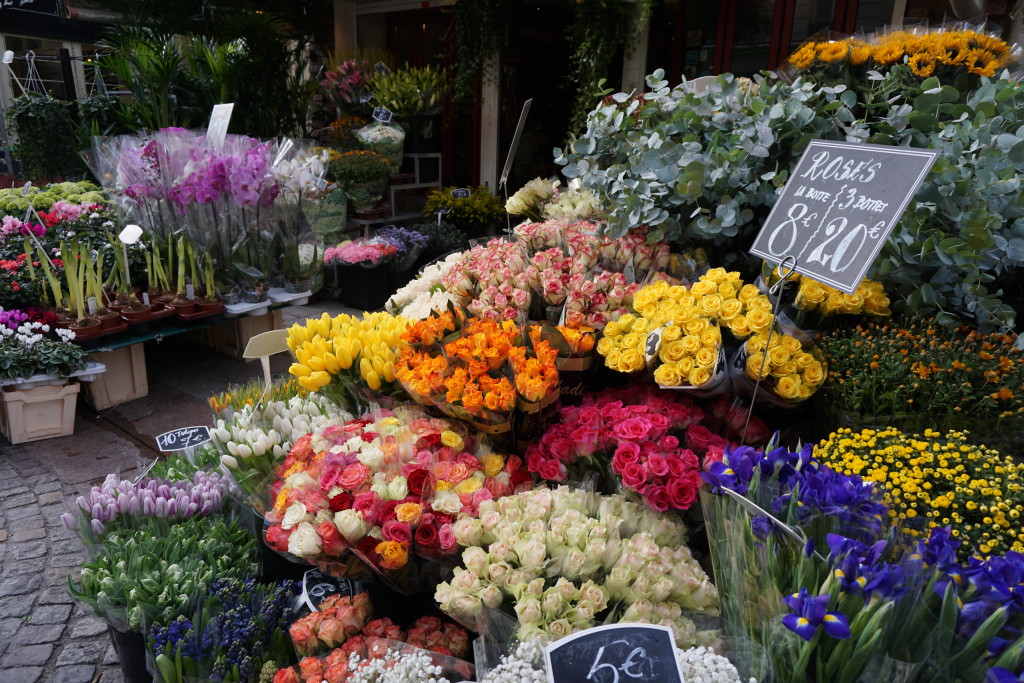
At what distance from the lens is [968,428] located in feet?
5.91

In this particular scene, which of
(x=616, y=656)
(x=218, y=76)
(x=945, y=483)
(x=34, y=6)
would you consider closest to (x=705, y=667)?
(x=616, y=656)

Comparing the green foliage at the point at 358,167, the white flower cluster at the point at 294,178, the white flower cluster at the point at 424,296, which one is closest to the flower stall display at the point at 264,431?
the white flower cluster at the point at 424,296

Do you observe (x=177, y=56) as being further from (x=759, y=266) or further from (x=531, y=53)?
(x=759, y=266)

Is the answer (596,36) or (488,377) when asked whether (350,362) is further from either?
(596,36)

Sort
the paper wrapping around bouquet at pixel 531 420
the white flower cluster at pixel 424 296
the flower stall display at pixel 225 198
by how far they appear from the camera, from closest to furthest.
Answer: the paper wrapping around bouquet at pixel 531 420, the white flower cluster at pixel 424 296, the flower stall display at pixel 225 198

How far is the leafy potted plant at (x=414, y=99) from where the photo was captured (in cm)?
731

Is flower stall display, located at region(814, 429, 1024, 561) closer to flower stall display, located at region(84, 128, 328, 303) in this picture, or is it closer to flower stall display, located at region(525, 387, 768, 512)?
flower stall display, located at region(525, 387, 768, 512)

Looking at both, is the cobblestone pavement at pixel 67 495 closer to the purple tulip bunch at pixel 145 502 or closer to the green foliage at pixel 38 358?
the purple tulip bunch at pixel 145 502

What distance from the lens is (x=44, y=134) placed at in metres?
7.81

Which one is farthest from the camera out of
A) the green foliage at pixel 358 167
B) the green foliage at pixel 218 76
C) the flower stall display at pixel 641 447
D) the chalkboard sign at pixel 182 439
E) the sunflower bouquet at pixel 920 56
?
the green foliage at pixel 218 76

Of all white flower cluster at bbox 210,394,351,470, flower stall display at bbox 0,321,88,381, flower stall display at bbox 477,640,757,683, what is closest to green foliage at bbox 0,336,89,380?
flower stall display at bbox 0,321,88,381

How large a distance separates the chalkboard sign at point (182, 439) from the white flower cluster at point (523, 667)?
1539 millimetres

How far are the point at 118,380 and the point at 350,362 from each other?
2967 mm

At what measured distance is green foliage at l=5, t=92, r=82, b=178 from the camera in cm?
771
